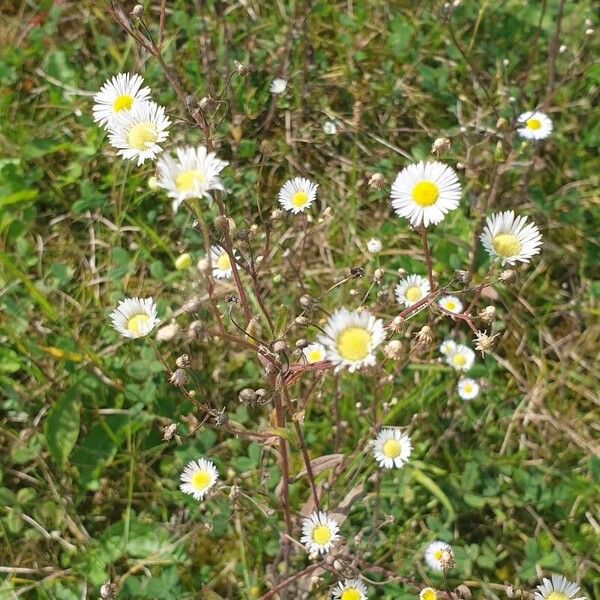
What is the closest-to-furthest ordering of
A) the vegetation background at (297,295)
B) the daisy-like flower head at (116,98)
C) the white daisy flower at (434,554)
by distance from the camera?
the daisy-like flower head at (116,98), the white daisy flower at (434,554), the vegetation background at (297,295)

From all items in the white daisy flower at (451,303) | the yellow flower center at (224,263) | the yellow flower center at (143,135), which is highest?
the white daisy flower at (451,303)

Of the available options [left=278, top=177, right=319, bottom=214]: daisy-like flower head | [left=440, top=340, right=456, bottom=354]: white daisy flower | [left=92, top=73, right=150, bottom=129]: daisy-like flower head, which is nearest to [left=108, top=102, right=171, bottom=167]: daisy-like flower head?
[left=92, top=73, right=150, bottom=129]: daisy-like flower head

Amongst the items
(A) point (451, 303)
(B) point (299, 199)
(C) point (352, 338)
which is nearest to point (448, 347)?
(A) point (451, 303)

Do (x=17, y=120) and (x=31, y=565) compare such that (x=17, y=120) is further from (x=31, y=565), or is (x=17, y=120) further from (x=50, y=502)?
(x=31, y=565)

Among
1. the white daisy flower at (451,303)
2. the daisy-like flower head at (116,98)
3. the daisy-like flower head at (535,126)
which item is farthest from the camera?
the daisy-like flower head at (535,126)

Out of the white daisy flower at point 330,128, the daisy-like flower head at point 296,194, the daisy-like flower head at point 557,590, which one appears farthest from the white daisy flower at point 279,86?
the daisy-like flower head at point 557,590

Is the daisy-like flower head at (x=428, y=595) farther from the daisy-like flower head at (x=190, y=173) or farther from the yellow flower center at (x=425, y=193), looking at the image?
the daisy-like flower head at (x=190, y=173)

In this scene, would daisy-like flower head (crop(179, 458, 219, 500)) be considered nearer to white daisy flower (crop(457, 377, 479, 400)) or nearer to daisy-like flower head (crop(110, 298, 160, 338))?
daisy-like flower head (crop(110, 298, 160, 338))
